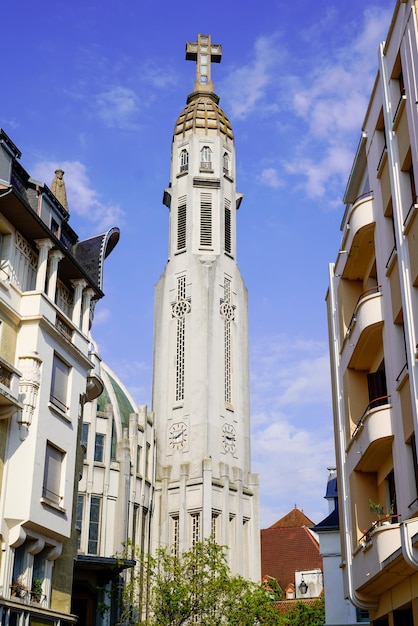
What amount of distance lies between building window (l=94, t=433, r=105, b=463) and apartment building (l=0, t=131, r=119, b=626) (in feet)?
77.2

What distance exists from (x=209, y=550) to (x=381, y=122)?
62.8 ft

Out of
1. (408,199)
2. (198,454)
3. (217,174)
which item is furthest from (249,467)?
(408,199)

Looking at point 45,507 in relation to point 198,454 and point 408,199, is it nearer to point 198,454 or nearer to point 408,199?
point 408,199

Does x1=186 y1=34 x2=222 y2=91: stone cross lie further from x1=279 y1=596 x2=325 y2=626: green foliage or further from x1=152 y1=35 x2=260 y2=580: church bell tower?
x1=279 y1=596 x2=325 y2=626: green foliage

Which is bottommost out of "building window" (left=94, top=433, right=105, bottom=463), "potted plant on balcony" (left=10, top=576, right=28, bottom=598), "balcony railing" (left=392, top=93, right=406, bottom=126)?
"potted plant on balcony" (left=10, top=576, right=28, bottom=598)

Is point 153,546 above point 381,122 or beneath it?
beneath

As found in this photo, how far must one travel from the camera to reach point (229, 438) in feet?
175

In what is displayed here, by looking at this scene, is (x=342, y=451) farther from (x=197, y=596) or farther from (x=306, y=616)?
(x=306, y=616)

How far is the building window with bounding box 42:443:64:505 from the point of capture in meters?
20.3

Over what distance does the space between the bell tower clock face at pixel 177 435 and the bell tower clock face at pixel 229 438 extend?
260 cm

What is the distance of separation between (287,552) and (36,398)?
58.8 m

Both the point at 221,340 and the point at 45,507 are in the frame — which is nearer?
the point at 45,507

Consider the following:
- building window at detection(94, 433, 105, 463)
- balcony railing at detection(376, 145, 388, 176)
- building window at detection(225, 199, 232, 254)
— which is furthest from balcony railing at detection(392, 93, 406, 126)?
building window at detection(225, 199, 232, 254)

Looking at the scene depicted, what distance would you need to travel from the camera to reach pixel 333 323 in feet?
79.4
